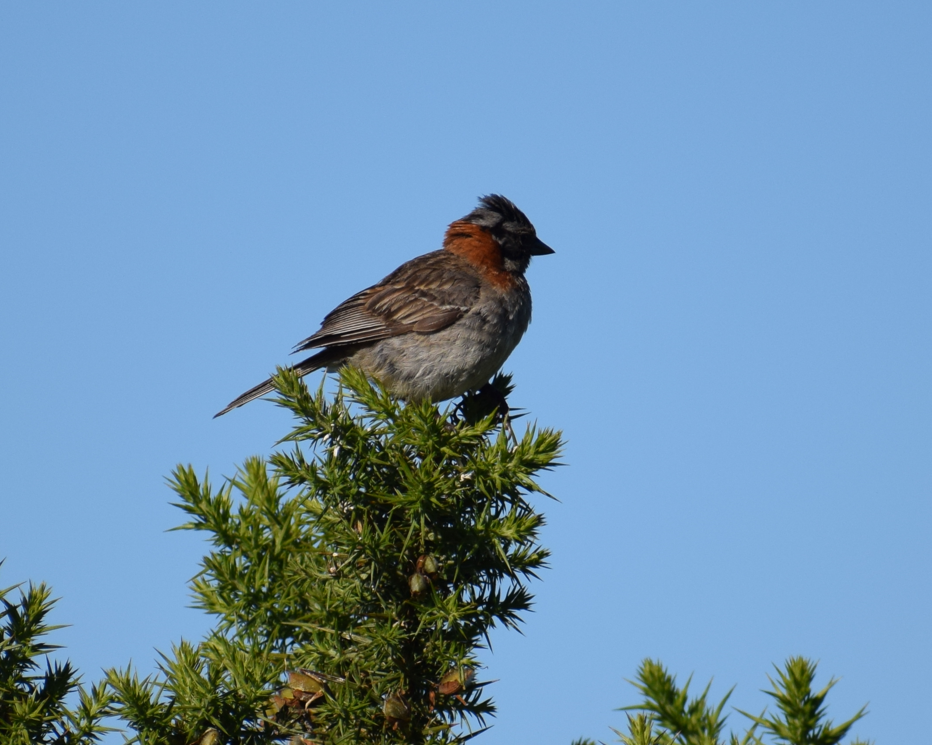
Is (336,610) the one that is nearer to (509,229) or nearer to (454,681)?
(454,681)

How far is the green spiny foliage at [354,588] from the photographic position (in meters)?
2.64

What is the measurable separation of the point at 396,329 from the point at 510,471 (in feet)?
14.3

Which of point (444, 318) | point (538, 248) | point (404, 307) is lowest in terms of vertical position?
point (444, 318)

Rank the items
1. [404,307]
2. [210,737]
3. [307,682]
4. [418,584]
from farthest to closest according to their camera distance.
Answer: [404,307] → [418,584] → [307,682] → [210,737]

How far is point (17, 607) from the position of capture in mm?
2771

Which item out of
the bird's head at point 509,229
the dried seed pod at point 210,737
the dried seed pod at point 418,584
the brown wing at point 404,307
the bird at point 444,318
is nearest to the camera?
the dried seed pod at point 210,737

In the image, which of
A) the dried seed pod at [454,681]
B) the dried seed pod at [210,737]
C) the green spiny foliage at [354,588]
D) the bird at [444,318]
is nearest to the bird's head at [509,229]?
the bird at [444,318]

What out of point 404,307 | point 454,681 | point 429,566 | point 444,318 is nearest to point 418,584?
point 429,566

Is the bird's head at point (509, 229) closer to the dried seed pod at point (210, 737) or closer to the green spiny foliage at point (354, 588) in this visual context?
the green spiny foliage at point (354, 588)

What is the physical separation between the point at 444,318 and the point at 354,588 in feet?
15.1

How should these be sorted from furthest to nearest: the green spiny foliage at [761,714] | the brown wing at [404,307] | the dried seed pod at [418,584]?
the brown wing at [404,307], the dried seed pod at [418,584], the green spiny foliage at [761,714]

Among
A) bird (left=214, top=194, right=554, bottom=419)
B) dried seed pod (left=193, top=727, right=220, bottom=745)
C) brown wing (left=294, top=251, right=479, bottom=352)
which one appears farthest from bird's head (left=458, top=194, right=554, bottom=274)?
dried seed pod (left=193, top=727, right=220, bottom=745)

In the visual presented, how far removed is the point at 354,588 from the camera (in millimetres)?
2941

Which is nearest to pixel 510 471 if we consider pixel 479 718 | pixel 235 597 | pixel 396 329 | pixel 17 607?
pixel 479 718
